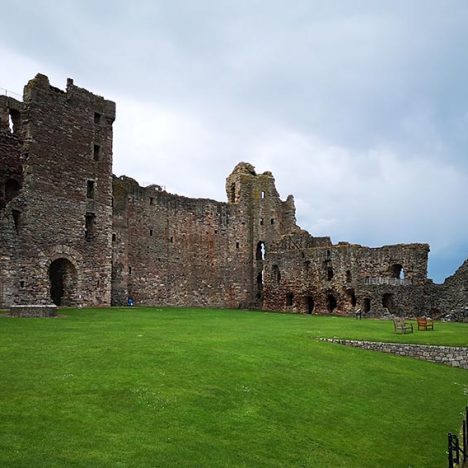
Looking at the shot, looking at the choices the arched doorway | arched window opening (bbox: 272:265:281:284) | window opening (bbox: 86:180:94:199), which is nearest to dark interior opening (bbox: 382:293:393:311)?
arched window opening (bbox: 272:265:281:284)

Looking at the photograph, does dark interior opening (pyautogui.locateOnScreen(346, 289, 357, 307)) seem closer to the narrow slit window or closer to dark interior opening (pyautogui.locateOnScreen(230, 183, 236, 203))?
dark interior opening (pyautogui.locateOnScreen(230, 183, 236, 203))

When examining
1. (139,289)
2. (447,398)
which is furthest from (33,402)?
(139,289)

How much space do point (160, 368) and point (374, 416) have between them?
234 inches

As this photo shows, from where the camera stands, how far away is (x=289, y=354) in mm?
19734

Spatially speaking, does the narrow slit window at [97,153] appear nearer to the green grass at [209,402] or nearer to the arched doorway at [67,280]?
the arched doorway at [67,280]

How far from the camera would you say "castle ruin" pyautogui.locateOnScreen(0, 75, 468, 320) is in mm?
34562

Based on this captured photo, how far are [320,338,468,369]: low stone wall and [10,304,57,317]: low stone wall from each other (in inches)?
513

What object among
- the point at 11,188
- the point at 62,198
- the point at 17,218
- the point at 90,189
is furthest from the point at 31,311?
the point at 11,188

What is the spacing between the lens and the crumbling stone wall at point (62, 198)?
3353 cm

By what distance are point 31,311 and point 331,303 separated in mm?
31637

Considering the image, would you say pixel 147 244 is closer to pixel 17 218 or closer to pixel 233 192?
pixel 233 192

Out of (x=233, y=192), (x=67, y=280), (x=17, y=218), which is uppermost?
(x=233, y=192)

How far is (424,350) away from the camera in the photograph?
79.3ft

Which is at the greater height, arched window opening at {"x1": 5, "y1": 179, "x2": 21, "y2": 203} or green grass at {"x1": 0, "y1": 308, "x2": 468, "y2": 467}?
arched window opening at {"x1": 5, "y1": 179, "x2": 21, "y2": 203}
